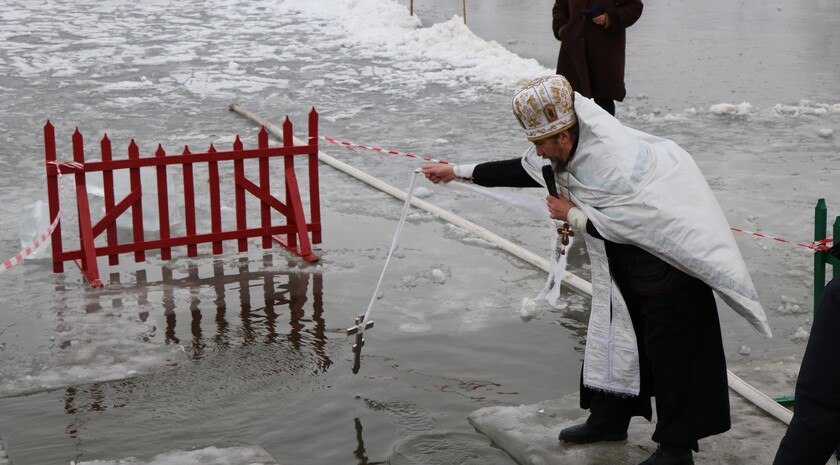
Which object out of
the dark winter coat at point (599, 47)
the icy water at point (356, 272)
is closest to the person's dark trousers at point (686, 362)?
the icy water at point (356, 272)

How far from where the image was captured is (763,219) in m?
8.63

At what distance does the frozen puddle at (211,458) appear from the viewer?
4879mm

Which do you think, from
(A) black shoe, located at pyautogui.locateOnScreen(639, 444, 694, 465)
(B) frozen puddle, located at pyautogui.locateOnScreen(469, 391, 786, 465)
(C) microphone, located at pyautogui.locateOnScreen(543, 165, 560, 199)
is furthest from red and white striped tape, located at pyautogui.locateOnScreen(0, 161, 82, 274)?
(A) black shoe, located at pyautogui.locateOnScreen(639, 444, 694, 465)

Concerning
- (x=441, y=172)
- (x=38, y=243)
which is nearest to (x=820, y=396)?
(x=441, y=172)

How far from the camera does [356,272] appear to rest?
766cm

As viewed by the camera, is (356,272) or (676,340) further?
(356,272)

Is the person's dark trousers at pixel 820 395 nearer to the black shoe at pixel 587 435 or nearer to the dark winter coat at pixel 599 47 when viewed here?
the black shoe at pixel 587 435

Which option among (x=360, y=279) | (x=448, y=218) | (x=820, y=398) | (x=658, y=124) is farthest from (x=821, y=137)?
(x=820, y=398)

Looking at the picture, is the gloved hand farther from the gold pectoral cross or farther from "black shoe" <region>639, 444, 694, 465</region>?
"black shoe" <region>639, 444, 694, 465</region>

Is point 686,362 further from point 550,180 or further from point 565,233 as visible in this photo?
point 550,180

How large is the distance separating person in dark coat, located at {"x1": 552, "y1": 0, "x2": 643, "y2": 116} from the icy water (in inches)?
53.7

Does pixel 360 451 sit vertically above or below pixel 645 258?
below

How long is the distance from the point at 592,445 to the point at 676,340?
82 centimetres

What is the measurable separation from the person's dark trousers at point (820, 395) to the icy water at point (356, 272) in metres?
2.41
